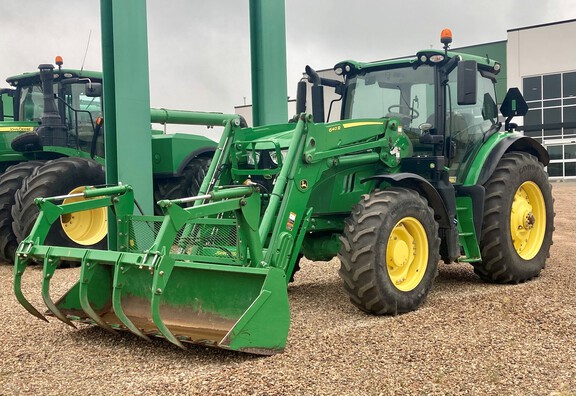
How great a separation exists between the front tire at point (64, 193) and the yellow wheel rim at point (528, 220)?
17.9 feet

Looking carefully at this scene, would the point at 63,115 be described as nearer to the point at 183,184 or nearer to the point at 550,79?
the point at 183,184

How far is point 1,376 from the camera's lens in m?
4.27

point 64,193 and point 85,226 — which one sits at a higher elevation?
point 64,193

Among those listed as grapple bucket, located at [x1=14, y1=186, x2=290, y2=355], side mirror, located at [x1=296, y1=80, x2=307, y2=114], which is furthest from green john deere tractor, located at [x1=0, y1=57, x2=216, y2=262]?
grapple bucket, located at [x1=14, y1=186, x2=290, y2=355]

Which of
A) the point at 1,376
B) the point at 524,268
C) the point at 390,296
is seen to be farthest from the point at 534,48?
the point at 1,376

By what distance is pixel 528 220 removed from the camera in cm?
709

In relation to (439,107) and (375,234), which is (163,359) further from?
(439,107)

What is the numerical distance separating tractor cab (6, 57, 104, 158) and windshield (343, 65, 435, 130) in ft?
15.9

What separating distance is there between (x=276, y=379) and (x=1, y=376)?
5.83 feet

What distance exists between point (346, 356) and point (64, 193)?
6.10 m

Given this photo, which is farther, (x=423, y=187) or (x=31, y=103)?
(x=31, y=103)

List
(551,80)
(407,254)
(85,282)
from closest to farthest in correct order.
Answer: (85,282)
(407,254)
(551,80)

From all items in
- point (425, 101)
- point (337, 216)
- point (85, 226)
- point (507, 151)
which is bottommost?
point (85, 226)

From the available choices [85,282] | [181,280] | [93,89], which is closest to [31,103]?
[93,89]
